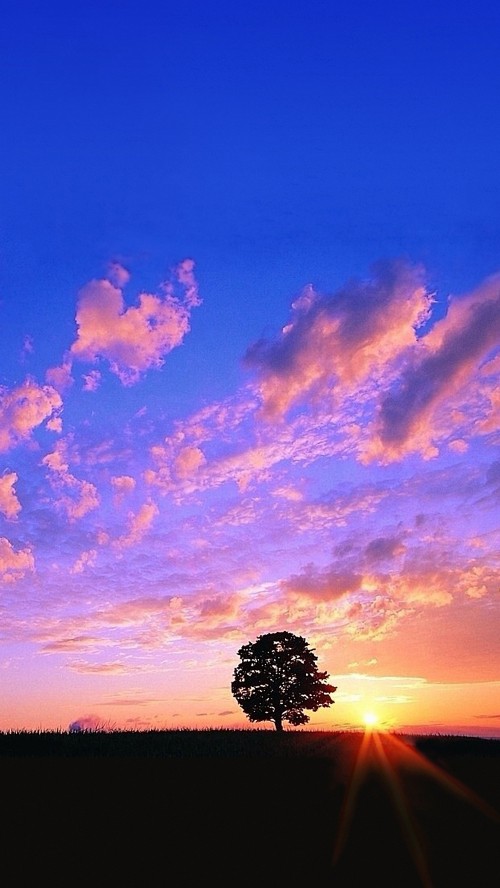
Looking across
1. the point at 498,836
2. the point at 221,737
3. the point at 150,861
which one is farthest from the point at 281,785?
the point at 221,737

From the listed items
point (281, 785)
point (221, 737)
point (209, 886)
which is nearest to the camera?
point (209, 886)

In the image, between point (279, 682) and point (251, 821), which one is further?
point (279, 682)

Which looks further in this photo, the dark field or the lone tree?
the lone tree

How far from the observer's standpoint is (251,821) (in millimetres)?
18750

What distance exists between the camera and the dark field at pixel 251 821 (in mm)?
14273

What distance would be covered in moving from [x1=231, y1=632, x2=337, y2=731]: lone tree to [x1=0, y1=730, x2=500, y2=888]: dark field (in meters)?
37.8

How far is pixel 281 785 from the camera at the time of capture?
81.6 feet

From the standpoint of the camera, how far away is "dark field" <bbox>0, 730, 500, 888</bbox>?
14.3 m

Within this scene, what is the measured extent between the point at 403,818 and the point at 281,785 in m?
6.46

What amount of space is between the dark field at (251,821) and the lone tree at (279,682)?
37762 mm

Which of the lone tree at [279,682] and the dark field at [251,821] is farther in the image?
the lone tree at [279,682]

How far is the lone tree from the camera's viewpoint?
71188 mm

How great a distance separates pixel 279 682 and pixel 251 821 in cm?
5499

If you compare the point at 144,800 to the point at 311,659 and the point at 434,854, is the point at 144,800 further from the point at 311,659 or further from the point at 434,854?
the point at 311,659
